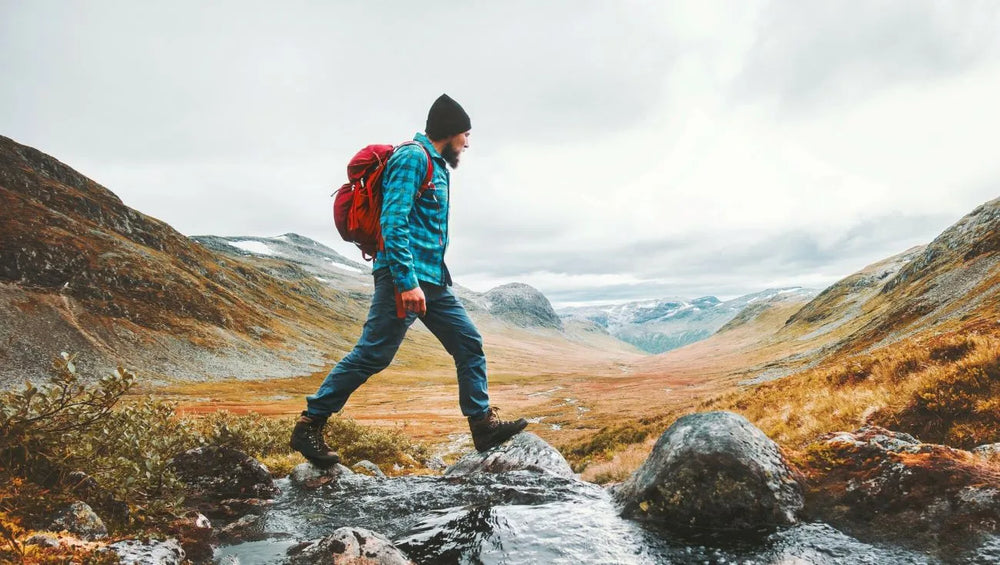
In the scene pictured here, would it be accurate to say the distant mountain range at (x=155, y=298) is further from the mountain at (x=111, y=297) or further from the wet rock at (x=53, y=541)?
the wet rock at (x=53, y=541)

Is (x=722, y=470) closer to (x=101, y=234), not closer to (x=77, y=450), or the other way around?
(x=77, y=450)

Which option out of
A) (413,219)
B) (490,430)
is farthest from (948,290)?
(413,219)

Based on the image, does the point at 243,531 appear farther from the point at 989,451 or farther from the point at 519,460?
the point at 989,451

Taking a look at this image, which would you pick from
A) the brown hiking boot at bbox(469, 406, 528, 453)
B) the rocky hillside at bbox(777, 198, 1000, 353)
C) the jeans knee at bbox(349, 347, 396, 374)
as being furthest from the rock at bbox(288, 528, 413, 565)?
the rocky hillside at bbox(777, 198, 1000, 353)

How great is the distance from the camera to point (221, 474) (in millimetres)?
6910

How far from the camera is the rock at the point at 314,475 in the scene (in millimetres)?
7598

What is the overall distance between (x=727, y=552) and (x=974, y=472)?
93.9 inches

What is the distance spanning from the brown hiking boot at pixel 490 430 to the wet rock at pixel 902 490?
4613 mm

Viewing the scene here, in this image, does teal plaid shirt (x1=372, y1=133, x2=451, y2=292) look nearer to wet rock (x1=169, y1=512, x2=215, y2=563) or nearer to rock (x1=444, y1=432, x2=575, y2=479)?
rock (x1=444, y1=432, x2=575, y2=479)

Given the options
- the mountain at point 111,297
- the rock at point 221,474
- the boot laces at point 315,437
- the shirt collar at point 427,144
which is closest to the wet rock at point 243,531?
the rock at point 221,474

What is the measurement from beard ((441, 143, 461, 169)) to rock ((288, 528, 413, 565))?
18.4 feet

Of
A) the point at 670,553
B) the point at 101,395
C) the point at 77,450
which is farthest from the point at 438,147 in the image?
the point at 670,553

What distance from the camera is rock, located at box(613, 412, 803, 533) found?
196 inches

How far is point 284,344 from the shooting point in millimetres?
131750
